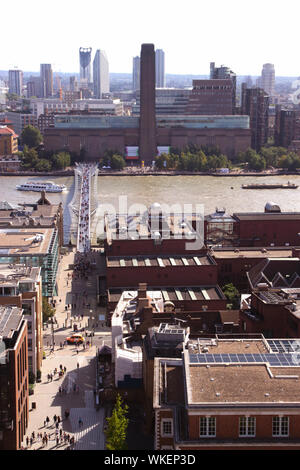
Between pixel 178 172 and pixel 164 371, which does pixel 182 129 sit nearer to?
pixel 178 172

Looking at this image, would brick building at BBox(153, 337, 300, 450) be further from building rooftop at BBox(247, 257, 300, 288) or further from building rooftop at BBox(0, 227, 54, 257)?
building rooftop at BBox(0, 227, 54, 257)

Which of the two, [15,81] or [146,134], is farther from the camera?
[15,81]

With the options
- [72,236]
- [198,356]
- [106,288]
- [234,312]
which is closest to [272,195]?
[72,236]

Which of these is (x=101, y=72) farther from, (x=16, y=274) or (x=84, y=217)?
(x=16, y=274)

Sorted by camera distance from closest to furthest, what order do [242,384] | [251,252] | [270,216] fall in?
[242,384] < [251,252] < [270,216]

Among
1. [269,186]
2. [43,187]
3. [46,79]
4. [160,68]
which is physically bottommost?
[269,186]

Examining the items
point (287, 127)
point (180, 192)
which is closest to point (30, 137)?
point (287, 127)

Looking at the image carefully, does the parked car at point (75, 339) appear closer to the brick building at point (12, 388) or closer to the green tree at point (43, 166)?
the brick building at point (12, 388)
